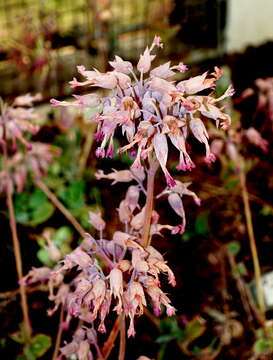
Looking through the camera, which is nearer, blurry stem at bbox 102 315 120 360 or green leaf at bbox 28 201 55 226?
blurry stem at bbox 102 315 120 360

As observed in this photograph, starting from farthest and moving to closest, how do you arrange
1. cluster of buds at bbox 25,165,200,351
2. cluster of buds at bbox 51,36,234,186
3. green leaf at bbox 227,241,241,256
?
green leaf at bbox 227,241,241,256
cluster of buds at bbox 25,165,200,351
cluster of buds at bbox 51,36,234,186

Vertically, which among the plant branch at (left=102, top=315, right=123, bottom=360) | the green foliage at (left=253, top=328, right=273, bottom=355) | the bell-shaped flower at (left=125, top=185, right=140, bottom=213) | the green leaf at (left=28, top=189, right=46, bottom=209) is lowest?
the green foliage at (left=253, top=328, right=273, bottom=355)

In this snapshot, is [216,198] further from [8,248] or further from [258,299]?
[8,248]

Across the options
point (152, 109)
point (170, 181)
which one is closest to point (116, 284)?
point (170, 181)

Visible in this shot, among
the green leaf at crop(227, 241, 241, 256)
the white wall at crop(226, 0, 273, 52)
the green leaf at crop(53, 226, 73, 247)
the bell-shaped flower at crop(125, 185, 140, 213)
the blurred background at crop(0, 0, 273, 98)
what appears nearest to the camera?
the bell-shaped flower at crop(125, 185, 140, 213)

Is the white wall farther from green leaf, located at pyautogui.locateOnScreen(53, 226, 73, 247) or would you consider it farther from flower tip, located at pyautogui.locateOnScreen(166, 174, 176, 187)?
flower tip, located at pyautogui.locateOnScreen(166, 174, 176, 187)

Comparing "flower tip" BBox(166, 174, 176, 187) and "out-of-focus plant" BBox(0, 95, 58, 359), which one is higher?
"flower tip" BBox(166, 174, 176, 187)

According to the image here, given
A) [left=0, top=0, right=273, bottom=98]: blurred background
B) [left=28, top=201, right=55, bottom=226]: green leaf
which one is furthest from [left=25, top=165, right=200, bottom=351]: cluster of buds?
[left=0, top=0, right=273, bottom=98]: blurred background
